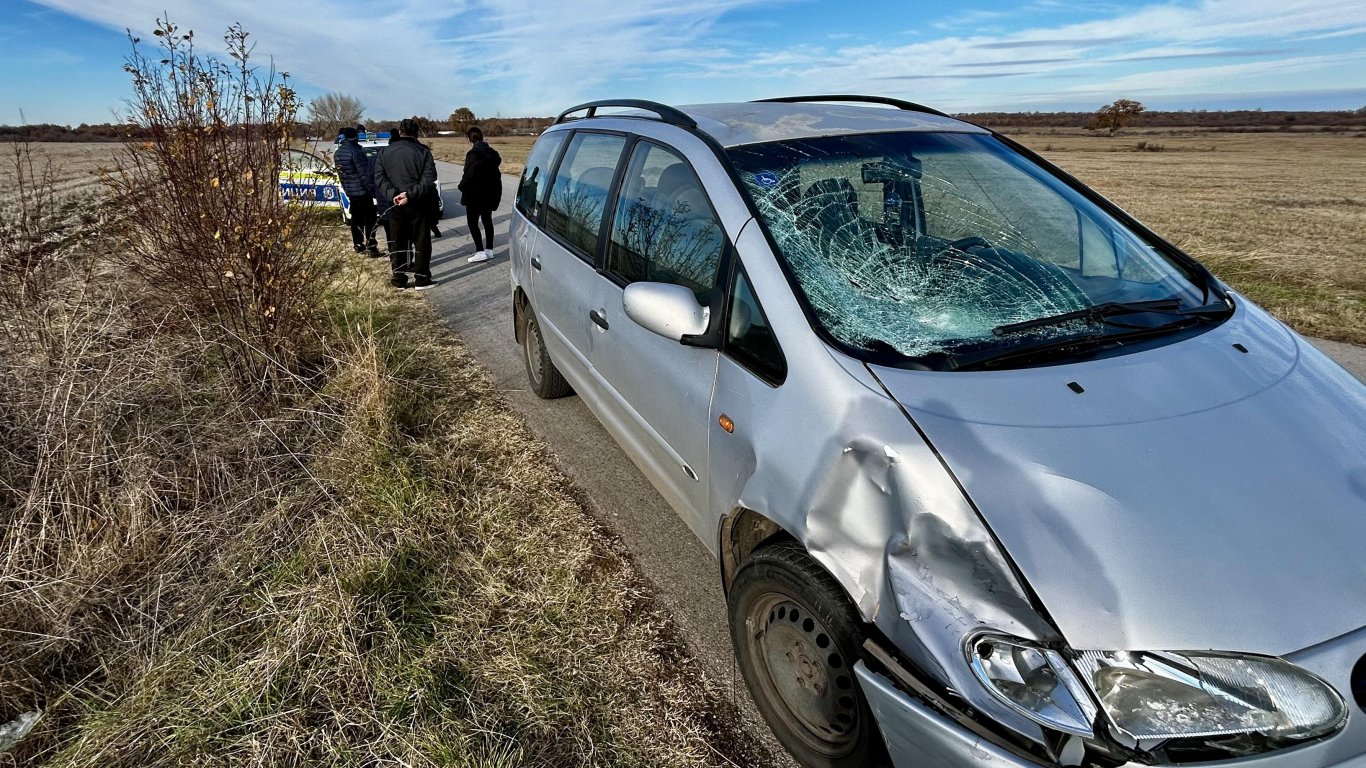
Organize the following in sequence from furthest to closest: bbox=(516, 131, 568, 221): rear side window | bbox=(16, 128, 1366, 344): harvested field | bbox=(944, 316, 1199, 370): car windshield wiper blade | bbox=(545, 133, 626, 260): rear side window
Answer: bbox=(16, 128, 1366, 344): harvested field
bbox=(516, 131, 568, 221): rear side window
bbox=(545, 133, 626, 260): rear side window
bbox=(944, 316, 1199, 370): car windshield wiper blade

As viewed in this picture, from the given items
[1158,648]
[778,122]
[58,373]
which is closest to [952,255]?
[778,122]

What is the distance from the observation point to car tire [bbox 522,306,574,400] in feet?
14.9

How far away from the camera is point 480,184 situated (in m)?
9.10

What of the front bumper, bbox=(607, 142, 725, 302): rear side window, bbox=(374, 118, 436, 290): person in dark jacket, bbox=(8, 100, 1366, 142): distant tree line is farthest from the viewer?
bbox=(8, 100, 1366, 142): distant tree line

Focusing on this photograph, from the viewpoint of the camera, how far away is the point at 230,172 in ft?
13.7

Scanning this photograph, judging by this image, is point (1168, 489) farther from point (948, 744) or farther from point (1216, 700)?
point (948, 744)

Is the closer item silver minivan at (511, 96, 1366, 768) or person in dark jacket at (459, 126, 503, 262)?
silver minivan at (511, 96, 1366, 768)

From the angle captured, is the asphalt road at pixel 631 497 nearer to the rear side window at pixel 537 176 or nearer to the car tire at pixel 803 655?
the car tire at pixel 803 655

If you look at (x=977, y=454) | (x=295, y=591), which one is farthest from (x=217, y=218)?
(x=977, y=454)

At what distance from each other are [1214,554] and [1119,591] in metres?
0.22

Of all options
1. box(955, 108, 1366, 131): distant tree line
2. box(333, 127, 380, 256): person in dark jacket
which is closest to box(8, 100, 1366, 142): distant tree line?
box(955, 108, 1366, 131): distant tree line

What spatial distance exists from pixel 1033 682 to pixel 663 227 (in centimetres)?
200

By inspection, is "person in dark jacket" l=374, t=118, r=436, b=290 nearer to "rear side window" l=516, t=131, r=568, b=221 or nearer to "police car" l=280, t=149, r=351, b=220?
"police car" l=280, t=149, r=351, b=220

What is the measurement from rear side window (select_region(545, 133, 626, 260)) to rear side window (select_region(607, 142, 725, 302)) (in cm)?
23
